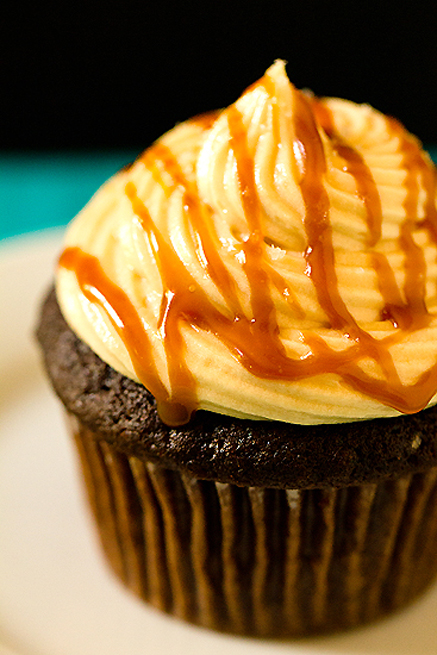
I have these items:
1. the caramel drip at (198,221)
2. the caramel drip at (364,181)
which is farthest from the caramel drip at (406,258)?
the caramel drip at (198,221)

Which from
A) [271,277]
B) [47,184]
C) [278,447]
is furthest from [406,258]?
[47,184]

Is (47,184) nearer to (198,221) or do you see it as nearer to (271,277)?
(198,221)

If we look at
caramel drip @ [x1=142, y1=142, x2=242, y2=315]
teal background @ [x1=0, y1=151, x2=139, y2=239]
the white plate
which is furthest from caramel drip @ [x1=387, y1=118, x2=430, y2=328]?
teal background @ [x1=0, y1=151, x2=139, y2=239]

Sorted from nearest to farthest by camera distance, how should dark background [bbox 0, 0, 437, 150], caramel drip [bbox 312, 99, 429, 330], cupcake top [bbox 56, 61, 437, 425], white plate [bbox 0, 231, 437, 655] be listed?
cupcake top [bbox 56, 61, 437, 425], caramel drip [bbox 312, 99, 429, 330], white plate [bbox 0, 231, 437, 655], dark background [bbox 0, 0, 437, 150]

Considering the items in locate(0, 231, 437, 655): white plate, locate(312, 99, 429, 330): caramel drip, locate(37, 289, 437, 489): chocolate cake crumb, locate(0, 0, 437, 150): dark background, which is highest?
locate(0, 0, 437, 150): dark background

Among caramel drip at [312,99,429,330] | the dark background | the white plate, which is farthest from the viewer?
the dark background

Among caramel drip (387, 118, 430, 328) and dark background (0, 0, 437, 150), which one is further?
dark background (0, 0, 437, 150)

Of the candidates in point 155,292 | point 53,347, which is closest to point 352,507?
point 155,292

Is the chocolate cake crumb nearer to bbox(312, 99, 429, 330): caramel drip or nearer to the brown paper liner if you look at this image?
the brown paper liner

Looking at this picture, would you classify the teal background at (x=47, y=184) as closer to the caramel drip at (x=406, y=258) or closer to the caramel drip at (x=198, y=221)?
the caramel drip at (x=198, y=221)
